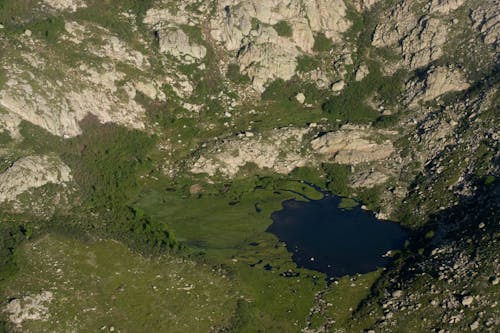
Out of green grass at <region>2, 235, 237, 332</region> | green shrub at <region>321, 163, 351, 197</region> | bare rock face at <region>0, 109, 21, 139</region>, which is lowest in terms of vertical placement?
green grass at <region>2, 235, 237, 332</region>

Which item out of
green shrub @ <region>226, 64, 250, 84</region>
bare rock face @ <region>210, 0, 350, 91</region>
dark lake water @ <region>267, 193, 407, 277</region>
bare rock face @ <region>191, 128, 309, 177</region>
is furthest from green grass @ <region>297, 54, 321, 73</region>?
dark lake water @ <region>267, 193, 407, 277</region>

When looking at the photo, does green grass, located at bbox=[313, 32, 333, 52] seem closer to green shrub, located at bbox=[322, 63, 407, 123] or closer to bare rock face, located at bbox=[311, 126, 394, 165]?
green shrub, located at bbox=[322, 63, 407, 123]

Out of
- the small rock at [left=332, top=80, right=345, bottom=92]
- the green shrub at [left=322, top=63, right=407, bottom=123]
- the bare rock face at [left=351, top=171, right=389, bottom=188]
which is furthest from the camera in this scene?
the small rock at [left=332, top=80, right=345, bottom=92]

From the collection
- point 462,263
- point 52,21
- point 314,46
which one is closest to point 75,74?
point 52,21

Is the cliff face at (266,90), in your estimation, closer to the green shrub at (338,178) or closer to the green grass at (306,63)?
the green grass at (306,63)

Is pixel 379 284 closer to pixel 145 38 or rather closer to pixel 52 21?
pixel 145 38

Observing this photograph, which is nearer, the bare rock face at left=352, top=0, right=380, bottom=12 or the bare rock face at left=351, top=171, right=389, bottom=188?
the bare rock face at left=351, top=171, right=389, bottom=188
